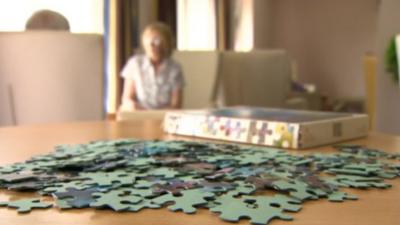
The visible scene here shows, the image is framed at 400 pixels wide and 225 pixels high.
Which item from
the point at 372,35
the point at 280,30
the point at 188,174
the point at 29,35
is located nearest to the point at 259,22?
the point at 280,30

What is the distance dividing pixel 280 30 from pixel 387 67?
15.4 ft

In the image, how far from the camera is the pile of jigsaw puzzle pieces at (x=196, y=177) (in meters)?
0.69

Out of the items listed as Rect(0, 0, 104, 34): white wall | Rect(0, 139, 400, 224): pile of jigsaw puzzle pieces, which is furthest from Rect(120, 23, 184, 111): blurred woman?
Rect(0, 139, 400, 224): pile of jigsaw puzzle pieces

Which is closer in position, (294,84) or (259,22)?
(294,84)

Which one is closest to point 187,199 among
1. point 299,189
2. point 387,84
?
point 299,189

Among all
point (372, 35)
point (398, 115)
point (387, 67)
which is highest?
point (372, 35)

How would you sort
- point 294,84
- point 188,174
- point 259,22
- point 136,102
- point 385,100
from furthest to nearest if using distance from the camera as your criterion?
point 259,22, point 294,84, point 385,100, point 136,102, point 188,174

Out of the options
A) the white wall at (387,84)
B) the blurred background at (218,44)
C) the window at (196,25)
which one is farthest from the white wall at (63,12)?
the white wall at (387,84)

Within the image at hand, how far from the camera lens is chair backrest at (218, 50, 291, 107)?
365cm

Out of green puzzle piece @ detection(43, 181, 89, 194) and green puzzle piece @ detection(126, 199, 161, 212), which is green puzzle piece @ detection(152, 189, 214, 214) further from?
green puzzle piece @ detection(43, 181, 89, 194)

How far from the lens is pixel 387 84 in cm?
330

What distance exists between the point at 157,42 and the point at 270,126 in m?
2.01

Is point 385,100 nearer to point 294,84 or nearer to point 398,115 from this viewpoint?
point 398,115

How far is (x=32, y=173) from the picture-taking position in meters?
0.86
